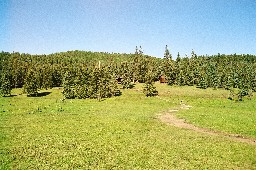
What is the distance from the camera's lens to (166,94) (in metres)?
91.9

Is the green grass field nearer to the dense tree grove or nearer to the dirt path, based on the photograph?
the dirt path

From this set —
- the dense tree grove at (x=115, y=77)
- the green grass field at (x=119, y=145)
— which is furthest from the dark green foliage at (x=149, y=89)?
the green grass field at (x=119, y=145)

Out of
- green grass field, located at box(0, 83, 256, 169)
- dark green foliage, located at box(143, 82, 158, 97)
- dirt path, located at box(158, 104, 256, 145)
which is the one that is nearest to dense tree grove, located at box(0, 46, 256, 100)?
dark green foliage, located at box(143, 82, 158, 97)

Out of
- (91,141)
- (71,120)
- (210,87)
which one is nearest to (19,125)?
(71,120)

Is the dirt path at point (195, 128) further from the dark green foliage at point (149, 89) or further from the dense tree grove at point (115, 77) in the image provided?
the dense tree grove at point (115, 77)

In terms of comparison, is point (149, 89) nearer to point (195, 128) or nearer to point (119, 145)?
point (195, 128)

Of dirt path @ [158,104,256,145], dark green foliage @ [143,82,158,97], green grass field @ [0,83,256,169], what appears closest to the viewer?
green grass field @ [0,83,256,169]

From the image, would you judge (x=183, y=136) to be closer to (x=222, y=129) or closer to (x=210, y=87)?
(x=222, y=129)

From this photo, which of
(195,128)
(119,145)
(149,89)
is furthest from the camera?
(149,89)

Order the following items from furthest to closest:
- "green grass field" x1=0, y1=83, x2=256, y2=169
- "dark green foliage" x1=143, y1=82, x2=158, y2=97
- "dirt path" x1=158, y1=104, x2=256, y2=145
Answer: "dark green foliage" x1=143, y1=82, x2=158, y2=97 < "dirt path" x1=158, y1=104, x2=256, y2=145 < "green grass field" x1=0, y1=83, x2=256, y2=169

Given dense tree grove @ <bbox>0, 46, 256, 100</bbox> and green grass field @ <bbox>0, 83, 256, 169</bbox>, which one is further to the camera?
dense tree grove @ <bbox>0, 46, 256, 100</bbox>

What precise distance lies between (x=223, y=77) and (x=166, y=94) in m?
39.8

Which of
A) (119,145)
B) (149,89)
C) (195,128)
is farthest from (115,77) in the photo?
(119,145)

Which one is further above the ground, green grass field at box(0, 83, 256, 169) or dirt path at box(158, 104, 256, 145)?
green grass field at box(0, 83, 256, 169)
